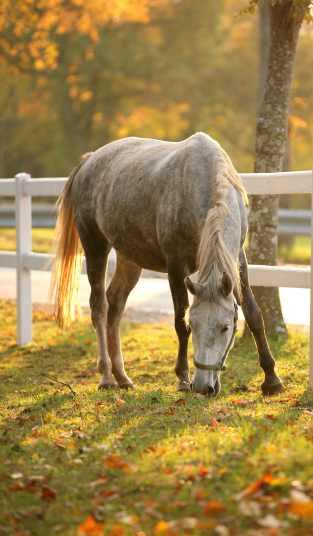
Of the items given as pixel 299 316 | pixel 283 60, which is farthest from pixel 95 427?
pixel 299 316

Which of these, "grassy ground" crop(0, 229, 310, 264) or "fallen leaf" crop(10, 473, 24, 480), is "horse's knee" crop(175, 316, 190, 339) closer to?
"fallen leaf" crop(10, 473, 24, 480)

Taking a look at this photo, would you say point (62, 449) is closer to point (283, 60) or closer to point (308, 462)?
point (308, 462)

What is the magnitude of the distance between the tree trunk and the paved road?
150 centimetres

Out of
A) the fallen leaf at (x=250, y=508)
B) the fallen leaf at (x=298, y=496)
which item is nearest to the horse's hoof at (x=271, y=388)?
the fallen leaf at (x=298, y=496)

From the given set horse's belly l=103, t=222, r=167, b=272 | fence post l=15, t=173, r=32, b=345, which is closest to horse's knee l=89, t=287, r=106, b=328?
horse's belly l=103, t=222, r=167, b=272

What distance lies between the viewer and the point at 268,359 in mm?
6133

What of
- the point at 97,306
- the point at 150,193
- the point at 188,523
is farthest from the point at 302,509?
the point at 97,306

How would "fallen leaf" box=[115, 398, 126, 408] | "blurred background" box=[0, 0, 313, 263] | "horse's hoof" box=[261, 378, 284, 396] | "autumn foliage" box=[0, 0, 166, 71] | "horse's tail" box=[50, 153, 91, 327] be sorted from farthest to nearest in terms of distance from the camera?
"blurred background" box=[0, 0, 313, 263] < "autumn foliage" box=[0, 0, 166, 71] < "horse's tail" box=[50, 153, 91, 327] < "horse's hoof" box=[261, 378, 284, 396] < "fallen leaf" box=[115, 398, 126, 408]

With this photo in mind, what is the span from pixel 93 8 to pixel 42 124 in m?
8.08

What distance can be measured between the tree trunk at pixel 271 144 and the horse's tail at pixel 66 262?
73.6 inches

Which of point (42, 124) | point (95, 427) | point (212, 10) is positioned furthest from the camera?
point (42, 124)

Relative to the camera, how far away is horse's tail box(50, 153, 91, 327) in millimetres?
7531

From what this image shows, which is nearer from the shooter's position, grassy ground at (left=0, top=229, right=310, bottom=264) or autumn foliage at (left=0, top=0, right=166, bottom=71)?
grassy ground at (left=0, top=229, right=310, bottom=264)

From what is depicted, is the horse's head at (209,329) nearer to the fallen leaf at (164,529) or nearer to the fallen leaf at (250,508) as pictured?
the fallen leaf at (250,508)
